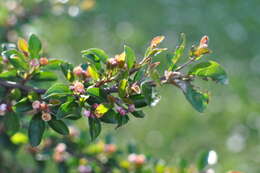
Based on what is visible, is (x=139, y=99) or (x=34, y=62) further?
(x=34, y=62)

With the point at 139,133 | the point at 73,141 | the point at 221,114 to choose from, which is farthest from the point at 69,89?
the point at 221,114

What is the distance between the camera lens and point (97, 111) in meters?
0.72

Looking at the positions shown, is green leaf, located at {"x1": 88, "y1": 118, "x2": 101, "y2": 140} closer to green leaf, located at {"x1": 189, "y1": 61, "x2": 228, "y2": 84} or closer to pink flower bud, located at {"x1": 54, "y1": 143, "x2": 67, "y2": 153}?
Answer: green leaf, located at {"x1": 189, "y1": 61, "x2": 228, "y2": 84}

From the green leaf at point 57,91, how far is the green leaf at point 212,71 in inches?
8.2

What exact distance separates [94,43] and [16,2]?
3.86ft

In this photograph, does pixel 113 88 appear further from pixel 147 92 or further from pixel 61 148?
pixel 61 148

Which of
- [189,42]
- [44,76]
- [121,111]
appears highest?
[189,42]

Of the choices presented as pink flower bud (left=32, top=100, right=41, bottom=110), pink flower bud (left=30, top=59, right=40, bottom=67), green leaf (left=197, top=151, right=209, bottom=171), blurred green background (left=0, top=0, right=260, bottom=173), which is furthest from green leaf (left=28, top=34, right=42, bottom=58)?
blurred green background (left=0, top=0, right=260, bottom=173)

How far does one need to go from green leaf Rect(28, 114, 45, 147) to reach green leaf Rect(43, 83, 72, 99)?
0.22ft

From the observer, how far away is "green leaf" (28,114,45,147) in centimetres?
75

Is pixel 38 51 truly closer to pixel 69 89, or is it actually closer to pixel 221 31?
pixel 69 89

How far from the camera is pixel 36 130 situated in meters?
0.76

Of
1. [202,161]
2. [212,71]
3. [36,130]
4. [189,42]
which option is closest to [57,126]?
[36,130]

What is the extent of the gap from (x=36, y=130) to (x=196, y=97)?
28cm
